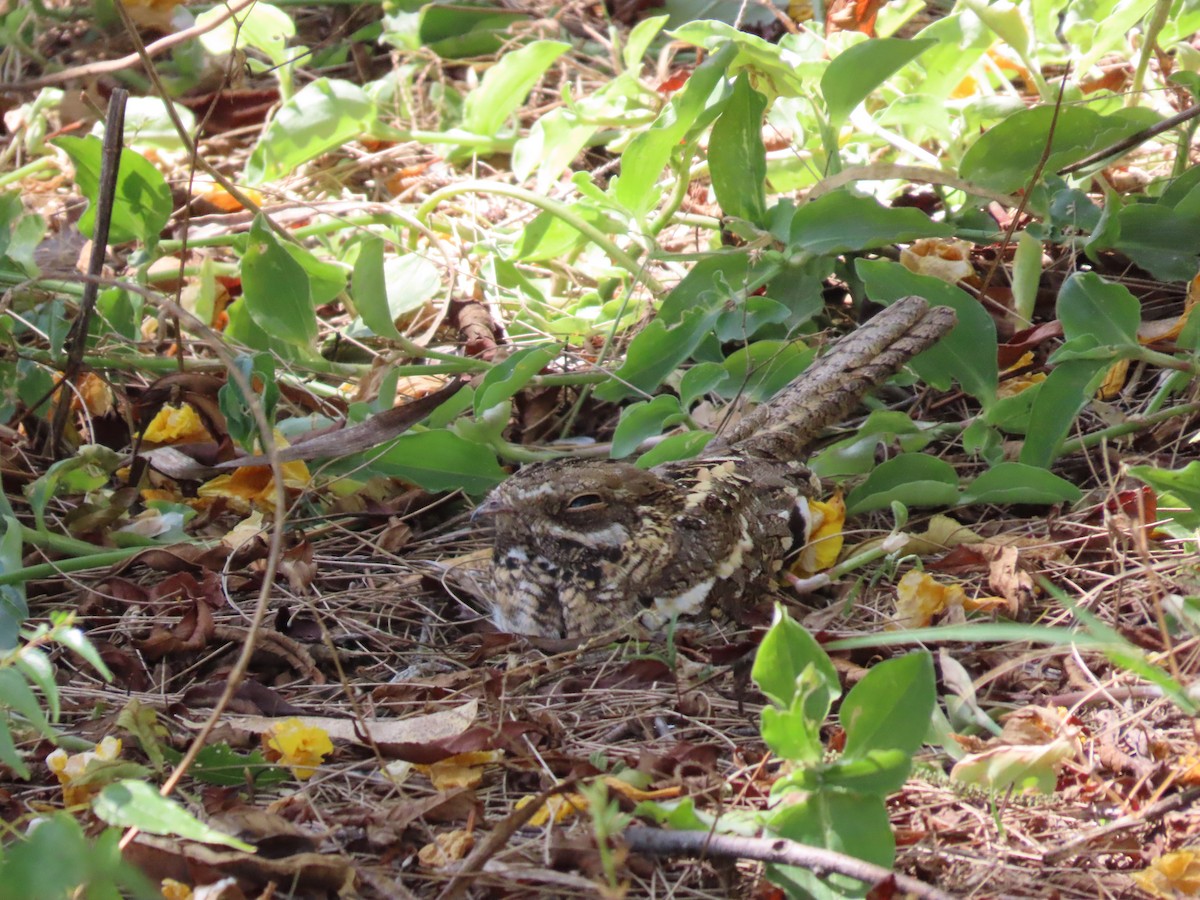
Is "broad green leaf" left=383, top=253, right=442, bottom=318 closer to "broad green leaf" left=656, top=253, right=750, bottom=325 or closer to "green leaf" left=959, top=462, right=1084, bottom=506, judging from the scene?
"broad green leaf" left=656, top=253, right=750, bottom=325

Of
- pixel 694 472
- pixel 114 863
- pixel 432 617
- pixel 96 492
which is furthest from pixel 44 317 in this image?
pixel 114 863

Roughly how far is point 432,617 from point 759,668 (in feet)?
3.71

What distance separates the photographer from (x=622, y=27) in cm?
470

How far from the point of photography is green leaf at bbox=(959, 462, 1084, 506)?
2340mm

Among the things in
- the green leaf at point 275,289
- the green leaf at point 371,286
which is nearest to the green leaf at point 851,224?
the green leaf at point 371,286

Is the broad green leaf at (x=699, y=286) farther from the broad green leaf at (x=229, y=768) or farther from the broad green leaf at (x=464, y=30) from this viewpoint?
the broad green leaf at (x=464, y=30)

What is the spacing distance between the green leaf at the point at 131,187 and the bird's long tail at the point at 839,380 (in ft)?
4.83

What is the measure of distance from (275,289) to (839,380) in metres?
1.29

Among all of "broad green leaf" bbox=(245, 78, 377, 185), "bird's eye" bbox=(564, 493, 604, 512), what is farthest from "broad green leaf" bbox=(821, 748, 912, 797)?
"broad green leaf" bbox=(245, 78, 377, 185)

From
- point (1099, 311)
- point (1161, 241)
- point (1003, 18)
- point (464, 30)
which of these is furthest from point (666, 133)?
point (464, 30)

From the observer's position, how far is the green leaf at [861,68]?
257 cm

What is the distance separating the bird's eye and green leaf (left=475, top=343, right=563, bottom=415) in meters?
0.30

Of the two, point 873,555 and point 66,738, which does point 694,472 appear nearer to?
point 873,555

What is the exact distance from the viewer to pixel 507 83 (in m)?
3.42
